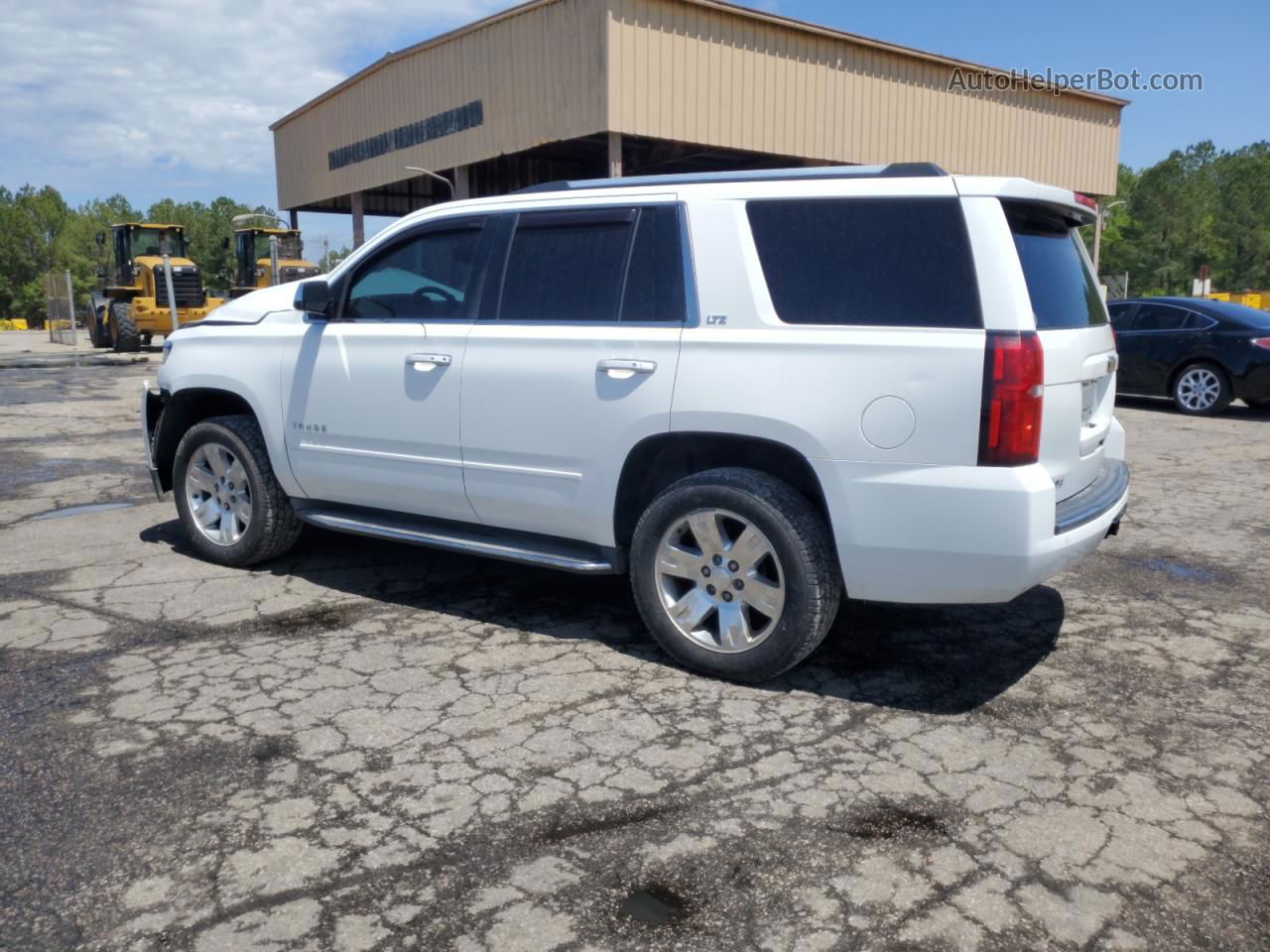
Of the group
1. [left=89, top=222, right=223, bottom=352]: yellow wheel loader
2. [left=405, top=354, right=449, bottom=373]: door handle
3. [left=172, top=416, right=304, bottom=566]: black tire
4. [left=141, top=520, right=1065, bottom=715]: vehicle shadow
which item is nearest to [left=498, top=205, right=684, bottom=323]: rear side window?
[left=405, top=354, right=449, bottom=373]: door handle

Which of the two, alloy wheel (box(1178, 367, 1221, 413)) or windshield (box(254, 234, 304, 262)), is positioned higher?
windshield (box(254, 234, 304, 262))

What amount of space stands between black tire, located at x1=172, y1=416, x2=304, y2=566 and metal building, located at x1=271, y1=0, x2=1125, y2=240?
46.1 ft

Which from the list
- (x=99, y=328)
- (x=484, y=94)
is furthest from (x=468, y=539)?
(x=99, y=328)

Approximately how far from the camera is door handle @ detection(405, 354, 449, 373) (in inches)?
187

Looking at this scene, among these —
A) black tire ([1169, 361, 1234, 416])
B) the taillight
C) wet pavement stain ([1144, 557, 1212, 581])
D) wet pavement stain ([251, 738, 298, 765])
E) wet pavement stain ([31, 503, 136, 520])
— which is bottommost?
wet pavement stain ([1144, 557, 1212, 581])

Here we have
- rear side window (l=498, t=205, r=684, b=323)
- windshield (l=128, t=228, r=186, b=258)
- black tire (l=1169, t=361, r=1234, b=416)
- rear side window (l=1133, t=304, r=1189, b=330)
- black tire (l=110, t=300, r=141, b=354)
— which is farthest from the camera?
windshield (l=128, t=228, r=186, b=258)

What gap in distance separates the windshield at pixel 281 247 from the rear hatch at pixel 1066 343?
29.8m

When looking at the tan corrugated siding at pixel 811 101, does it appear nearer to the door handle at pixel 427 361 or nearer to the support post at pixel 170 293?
the support post at pixel 170 293

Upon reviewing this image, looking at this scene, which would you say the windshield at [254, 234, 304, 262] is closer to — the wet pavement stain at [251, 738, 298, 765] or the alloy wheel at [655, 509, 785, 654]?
the alloy wheel at [655, 509, 785, 654]

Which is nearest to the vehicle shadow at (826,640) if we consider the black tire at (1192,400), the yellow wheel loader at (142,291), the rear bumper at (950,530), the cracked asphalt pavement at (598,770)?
the cracked asphalt pavement at (598,770)

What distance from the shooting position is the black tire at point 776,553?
388 centimetres

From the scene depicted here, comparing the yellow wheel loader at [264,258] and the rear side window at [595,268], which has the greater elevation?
the yellow wheel loader at [264,258]

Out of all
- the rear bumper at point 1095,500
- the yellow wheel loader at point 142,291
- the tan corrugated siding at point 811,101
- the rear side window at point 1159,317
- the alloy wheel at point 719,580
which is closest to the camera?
the rear bumper at point 1095,500

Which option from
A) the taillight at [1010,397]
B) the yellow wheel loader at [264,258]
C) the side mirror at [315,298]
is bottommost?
the taillight at [1010,397]
